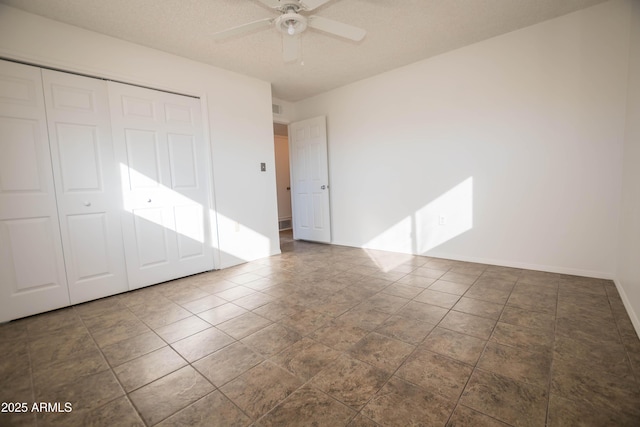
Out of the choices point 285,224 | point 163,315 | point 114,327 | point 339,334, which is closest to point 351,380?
point 339,334

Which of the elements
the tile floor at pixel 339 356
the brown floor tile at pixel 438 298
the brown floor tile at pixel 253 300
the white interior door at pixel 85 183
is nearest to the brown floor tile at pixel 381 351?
the tile floor at pixel 339 356

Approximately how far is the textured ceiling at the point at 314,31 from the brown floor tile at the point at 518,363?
9.24 ft

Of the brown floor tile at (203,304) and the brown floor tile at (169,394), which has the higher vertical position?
the brown floor tile at (169,394)

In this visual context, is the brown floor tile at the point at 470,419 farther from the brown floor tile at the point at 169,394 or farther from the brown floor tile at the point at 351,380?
the brown floor tile at the point at 169,394

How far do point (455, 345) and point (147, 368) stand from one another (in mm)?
1918

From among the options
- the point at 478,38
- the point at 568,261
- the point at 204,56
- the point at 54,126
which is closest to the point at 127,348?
the point at 54,126

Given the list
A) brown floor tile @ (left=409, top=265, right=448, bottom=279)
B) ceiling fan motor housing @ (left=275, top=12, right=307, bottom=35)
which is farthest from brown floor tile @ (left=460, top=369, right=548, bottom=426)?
ceiling fan motor housing @ (left=275, top=12, right=307, bottom=35)

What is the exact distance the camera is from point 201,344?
1.87 metres

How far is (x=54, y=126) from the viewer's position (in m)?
2.44

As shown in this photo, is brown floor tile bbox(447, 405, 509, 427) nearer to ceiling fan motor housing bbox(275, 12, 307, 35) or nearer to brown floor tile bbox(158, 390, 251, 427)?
brown floor tile bbox(158, 390, 251, 427)

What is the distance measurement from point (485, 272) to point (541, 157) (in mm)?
1372

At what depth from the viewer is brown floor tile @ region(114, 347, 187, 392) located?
153cm

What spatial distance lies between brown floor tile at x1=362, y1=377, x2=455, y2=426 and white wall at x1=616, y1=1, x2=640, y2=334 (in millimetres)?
1642

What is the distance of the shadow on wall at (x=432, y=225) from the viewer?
345cm
